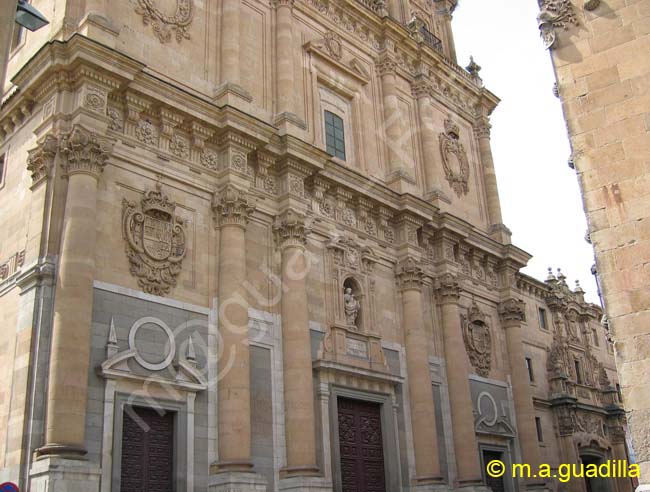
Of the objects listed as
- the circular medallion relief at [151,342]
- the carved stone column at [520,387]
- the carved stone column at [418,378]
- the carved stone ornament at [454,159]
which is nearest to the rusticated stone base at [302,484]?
the circular medallion relief at [151,342]

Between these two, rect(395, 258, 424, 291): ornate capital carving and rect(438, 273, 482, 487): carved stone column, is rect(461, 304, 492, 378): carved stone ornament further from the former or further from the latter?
rect(395, 258, 424, 291): ornate capital carving

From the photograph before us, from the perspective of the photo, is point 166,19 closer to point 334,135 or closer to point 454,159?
point 334,135

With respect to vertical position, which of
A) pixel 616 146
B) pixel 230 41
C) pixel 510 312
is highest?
pixel 230 41

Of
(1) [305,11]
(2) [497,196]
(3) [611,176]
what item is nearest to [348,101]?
(1) [305,11]

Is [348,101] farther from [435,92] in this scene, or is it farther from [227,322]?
[227,322]

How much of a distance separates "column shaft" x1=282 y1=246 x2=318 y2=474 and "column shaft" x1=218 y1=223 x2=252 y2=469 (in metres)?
1.27

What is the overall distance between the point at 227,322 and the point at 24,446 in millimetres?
4775

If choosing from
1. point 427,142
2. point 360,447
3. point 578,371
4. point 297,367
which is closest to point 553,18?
point 297,367

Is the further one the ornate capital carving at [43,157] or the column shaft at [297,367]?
the column shaft at [297,367]

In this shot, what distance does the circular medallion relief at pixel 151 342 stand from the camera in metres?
14.4

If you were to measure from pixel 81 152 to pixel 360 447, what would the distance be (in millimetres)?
9391

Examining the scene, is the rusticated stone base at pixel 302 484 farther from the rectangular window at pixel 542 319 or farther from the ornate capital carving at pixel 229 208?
the rectangular window at pixel 542 319

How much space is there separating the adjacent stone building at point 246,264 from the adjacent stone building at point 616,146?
808 centimetres

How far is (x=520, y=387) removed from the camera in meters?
24.1
